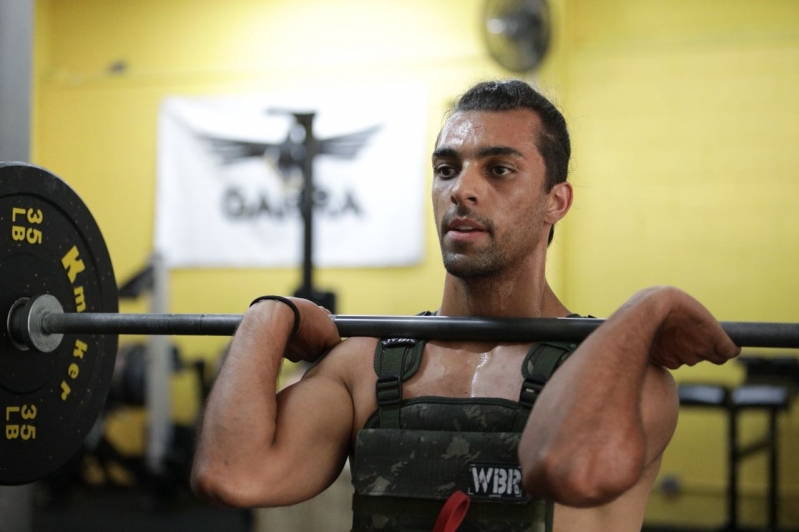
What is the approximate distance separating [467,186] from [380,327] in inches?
13.5

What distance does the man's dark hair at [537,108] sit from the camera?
6.53 ft

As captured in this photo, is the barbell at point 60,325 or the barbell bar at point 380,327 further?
the barbell at point 60,325

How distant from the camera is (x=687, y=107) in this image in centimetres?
552

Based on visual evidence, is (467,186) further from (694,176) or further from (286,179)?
(286,179)

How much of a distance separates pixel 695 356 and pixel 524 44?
387 cm

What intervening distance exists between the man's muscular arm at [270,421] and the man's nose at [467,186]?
36 cm

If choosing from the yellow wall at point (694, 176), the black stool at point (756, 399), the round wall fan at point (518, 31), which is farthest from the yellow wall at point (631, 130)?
the black stool at point (756, 399)

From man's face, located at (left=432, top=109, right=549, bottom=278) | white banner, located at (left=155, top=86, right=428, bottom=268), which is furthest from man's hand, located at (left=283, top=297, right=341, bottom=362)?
white banner, located at (left=155, top=86, right=428, bottom=268)

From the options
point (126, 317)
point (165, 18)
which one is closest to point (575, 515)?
point (126, 317)

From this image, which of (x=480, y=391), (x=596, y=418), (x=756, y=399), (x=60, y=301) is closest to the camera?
(x=596, y=418)

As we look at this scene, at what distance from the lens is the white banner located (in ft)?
19.2

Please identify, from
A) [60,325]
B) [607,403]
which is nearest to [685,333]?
[607,403]

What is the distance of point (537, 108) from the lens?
6.61ft

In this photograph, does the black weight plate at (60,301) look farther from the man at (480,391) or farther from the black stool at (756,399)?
the black stool at (756,399)
